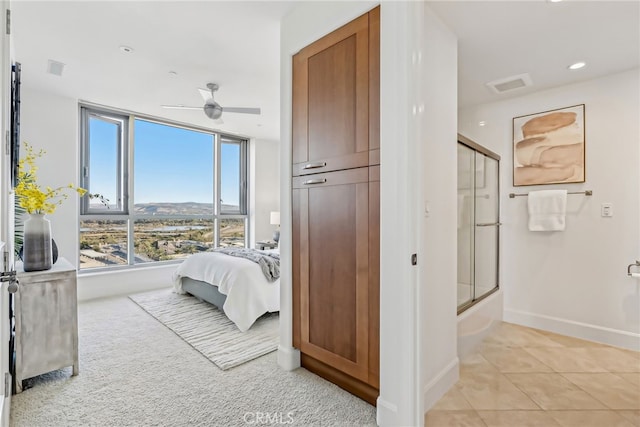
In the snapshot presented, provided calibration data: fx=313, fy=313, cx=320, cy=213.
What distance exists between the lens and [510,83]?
2914mm

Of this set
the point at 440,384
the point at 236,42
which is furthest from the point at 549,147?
the point at 236,42

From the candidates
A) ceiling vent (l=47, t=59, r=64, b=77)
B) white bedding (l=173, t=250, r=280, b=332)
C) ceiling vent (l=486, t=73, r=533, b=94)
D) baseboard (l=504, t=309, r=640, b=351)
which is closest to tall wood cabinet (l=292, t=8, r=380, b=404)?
white bedding (l=173, t=250, r=280, b=332)

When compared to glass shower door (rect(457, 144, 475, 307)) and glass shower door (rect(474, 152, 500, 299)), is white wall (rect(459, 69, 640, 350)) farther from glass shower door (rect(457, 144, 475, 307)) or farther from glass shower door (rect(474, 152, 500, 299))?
glass shower door (rect(457, 144, 475, 307))

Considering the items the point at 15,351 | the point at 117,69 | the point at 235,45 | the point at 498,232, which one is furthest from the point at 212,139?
the point at 498,232

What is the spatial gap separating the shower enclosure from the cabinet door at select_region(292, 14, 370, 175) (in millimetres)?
1044

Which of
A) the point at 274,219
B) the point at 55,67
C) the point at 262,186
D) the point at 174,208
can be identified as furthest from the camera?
the point at 262,186

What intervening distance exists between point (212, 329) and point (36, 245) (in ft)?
4.93

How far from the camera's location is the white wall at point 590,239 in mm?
2645

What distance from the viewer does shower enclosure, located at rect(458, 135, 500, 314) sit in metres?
2.53

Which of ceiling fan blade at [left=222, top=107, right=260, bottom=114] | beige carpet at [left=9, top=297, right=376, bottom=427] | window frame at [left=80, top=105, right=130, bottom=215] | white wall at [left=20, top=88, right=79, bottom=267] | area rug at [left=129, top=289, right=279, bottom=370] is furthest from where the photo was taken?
window frame at [left=80, top=105, right=130, bottom=215]

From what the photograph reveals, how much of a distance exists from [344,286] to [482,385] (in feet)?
3.80

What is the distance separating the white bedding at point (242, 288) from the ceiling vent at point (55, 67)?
2.36 m

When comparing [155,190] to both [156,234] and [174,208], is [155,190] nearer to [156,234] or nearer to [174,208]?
[174,208]

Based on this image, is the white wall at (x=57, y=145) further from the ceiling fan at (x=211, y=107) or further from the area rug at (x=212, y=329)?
the ceiling fan at (x=211, y=107)
